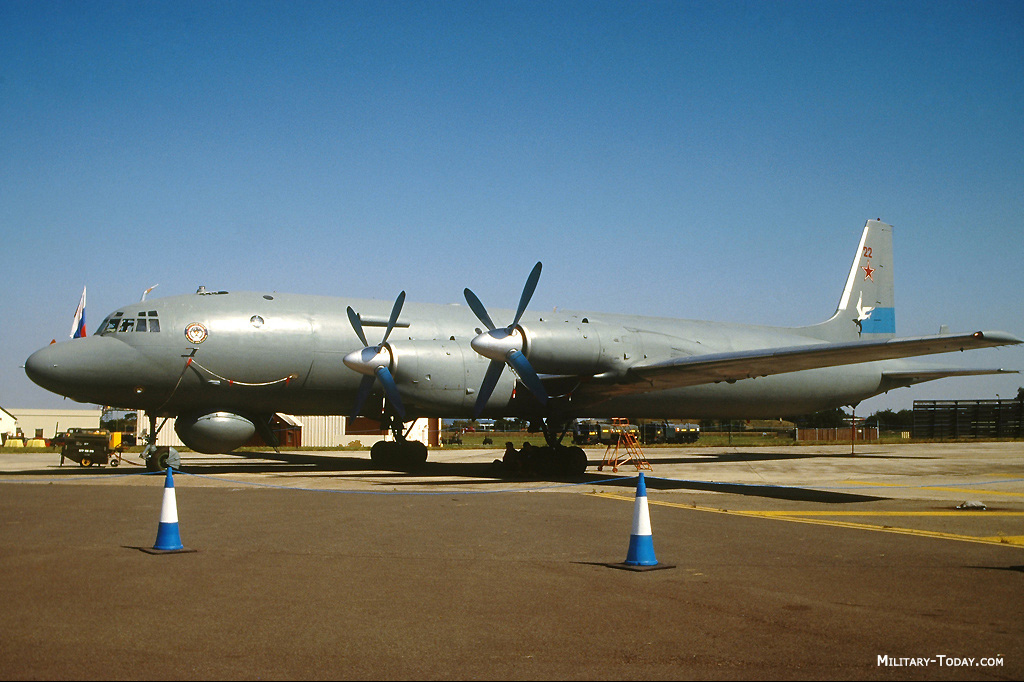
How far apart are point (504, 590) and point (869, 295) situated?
1163 inches

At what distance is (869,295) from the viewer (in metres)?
32.6

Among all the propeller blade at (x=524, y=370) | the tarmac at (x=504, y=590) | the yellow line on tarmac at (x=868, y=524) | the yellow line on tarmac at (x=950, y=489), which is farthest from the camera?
the propeller blade at (x=524, y=370)

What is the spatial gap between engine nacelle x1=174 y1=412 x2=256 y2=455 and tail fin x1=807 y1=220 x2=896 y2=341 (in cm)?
2212

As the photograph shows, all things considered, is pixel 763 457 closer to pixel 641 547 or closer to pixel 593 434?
pixel 593 434

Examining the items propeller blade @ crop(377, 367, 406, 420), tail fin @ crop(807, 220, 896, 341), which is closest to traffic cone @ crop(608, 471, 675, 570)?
propeller blade @ crop(377, 367, 406, 420)

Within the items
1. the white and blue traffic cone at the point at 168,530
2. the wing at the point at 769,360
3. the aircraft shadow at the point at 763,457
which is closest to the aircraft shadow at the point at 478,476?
the wing at the point at 769,360

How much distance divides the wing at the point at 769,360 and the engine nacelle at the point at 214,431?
9250 millimetres

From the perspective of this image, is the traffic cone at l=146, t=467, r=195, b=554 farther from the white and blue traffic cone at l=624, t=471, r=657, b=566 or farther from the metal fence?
A: the metal fence

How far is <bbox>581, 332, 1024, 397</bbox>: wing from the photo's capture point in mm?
16500

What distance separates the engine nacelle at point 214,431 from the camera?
2130 centimetres

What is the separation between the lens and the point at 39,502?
1423 cm

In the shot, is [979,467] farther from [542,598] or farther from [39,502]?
[39,502]

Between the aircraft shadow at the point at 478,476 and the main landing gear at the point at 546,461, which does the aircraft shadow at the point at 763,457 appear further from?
the main landing gear at the point at 546,461

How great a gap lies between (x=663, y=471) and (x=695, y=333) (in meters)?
4.62
